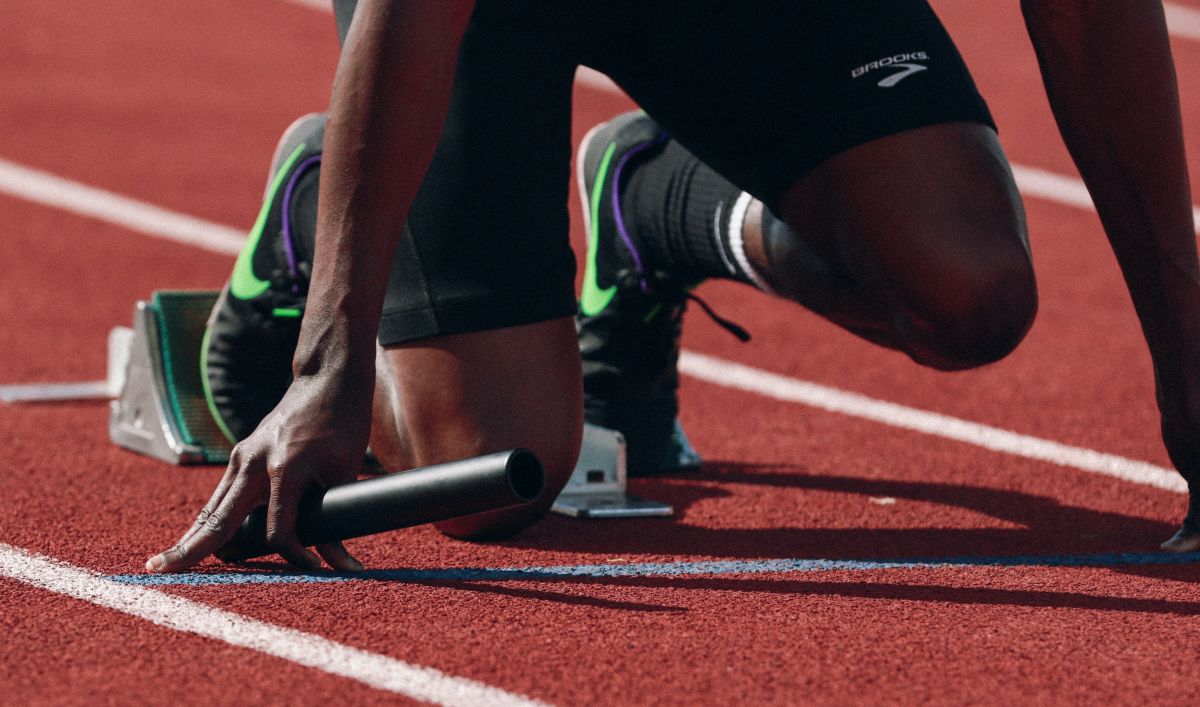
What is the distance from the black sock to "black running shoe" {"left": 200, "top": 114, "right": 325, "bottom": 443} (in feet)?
1.93

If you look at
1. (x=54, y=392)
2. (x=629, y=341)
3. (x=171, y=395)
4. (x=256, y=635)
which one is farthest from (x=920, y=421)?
(x=256, y=635)

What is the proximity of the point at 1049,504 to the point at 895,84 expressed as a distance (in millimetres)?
800

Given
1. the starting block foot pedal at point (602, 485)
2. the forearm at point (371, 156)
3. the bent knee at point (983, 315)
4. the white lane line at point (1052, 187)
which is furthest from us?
the white lane line at point (1052, 187)

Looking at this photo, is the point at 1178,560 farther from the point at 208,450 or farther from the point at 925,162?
the point at 208,450

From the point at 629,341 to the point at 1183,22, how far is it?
25.3ft

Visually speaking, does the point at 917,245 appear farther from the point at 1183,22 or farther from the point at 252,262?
the point at 1183,22

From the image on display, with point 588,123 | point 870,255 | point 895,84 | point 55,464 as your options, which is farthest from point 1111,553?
Result: point 588,123

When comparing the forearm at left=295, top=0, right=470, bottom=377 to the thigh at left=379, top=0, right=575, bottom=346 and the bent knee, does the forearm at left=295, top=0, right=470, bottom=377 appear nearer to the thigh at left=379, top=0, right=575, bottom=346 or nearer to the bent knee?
the thigh at left=379, top=0, right=575, bottom=346

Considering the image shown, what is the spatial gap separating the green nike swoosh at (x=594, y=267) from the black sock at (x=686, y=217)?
0.22 feet

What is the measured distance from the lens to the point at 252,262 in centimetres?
327

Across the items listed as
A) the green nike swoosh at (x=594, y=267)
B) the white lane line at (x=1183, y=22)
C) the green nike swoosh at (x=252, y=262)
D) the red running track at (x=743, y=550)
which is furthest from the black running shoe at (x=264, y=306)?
the white lane line at (x=1183, y=22)

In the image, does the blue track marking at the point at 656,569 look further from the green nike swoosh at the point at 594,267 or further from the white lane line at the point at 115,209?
the white lane line at the point at 115,209

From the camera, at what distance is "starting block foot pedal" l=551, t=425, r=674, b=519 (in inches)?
119

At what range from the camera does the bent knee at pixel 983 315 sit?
108 inches
